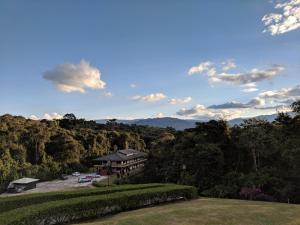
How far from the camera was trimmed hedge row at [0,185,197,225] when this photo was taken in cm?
1041

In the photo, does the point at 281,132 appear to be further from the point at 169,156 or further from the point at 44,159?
the point at 44,159

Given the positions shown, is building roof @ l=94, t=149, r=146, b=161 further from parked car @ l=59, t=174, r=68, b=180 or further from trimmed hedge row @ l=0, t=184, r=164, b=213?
trimmed hedge row @ l=0, t=184, r=164, b=213

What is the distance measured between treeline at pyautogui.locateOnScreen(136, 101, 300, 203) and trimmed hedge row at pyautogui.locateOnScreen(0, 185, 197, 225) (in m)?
6.15

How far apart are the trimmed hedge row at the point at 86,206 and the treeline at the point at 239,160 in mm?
6148

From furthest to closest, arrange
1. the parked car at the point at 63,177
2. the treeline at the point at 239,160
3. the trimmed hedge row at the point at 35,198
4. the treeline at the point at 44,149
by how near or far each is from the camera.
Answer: the parked car at the point at 63,177, the treeline at the point at 44,149, the treeline at the point at 239,160, the trimmed hedge row at the point at 35,198

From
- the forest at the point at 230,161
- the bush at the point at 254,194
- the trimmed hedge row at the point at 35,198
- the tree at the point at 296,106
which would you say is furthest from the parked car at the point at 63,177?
the tree at the point at 296,106

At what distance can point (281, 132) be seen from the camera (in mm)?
23438

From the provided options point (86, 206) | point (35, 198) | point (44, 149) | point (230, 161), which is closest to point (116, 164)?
point (44, 149)

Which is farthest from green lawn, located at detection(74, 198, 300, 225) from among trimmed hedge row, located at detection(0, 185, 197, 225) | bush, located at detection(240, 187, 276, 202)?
bush, located at detection(240, 187, 276, 202)

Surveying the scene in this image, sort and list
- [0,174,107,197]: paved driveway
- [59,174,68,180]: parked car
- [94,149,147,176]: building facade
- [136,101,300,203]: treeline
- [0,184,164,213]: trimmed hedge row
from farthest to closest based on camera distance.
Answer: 1. [94,149,147,176]: building facade
2. [59,174,68,180]: parked car
3. [0,174,107,197]: paved driveway
4. [136,101,300,203]: treeline
5. [0,184,164,213]: trimmed hedge row

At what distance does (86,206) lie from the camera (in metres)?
12.6

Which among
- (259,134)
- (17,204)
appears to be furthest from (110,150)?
(17,204)

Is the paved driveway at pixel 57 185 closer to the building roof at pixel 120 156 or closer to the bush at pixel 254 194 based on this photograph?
the building roof at pixel 120 156

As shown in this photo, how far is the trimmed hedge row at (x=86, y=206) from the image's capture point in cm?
1041
